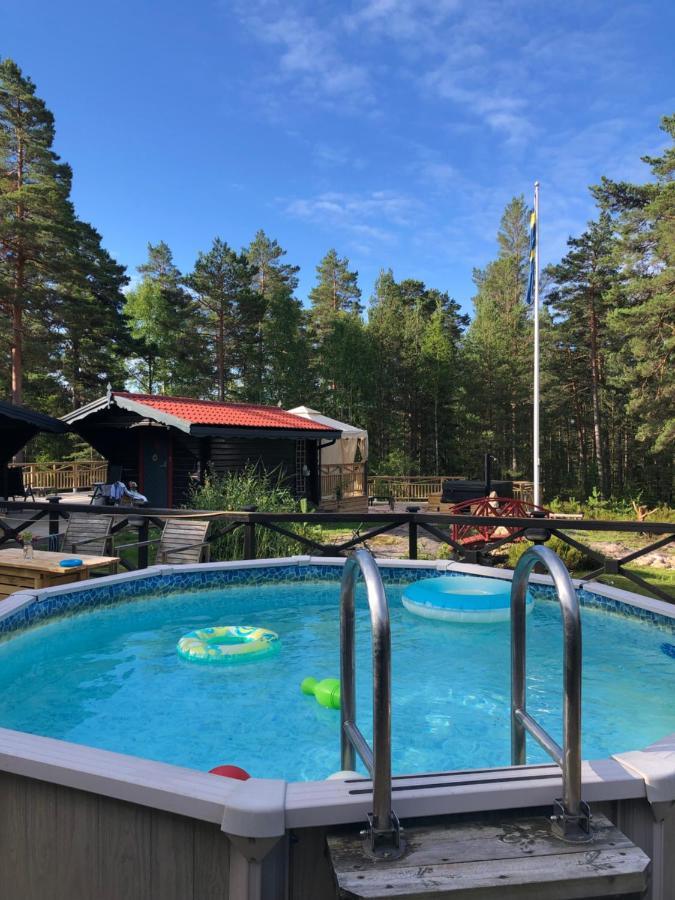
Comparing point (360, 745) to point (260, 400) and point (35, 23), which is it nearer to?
point (35, 23)

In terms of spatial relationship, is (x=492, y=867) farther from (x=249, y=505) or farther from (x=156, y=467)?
(x=156, y=467)

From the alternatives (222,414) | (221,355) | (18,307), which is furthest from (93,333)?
(222,414)

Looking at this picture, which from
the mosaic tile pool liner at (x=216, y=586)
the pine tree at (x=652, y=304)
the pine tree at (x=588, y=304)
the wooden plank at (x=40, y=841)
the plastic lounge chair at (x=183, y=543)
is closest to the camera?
the wooden plank at (x=40, y=841)

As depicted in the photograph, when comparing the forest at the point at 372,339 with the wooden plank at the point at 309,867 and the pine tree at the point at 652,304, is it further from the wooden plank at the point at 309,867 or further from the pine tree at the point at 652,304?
the wooden plank at the point at 309,867

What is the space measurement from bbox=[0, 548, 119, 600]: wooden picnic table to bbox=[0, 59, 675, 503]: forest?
19.3 m

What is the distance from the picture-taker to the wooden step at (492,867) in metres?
1.58

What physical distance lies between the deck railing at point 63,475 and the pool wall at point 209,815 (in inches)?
755

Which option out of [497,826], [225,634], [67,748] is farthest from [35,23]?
[497,826]

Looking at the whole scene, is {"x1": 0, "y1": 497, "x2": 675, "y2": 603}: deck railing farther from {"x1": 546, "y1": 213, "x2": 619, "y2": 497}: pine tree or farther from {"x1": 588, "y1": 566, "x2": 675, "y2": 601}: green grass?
{"x1": 546, "y1": 213, "x2": 619, "y2": 497}: pine tree

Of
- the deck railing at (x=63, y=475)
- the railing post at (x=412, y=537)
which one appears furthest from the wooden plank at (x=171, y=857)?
the deck railing at (x=63, y=475)

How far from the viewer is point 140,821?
1.89m

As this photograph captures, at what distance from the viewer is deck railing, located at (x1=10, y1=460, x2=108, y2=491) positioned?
2142 centimetres

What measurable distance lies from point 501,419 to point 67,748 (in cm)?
3451

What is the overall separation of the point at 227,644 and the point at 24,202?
2453cm
